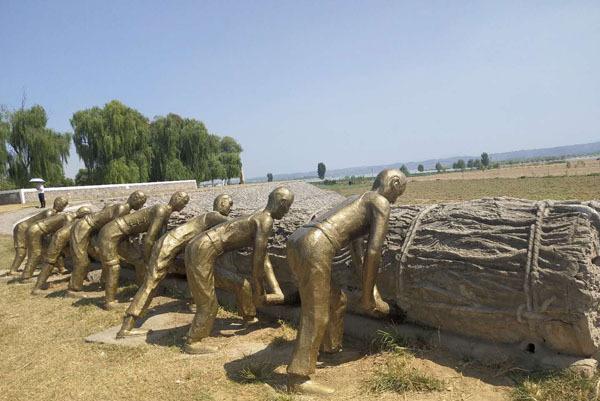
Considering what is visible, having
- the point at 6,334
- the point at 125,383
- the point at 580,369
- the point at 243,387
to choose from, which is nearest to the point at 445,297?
the point at 580,369

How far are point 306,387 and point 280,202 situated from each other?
1.71 m

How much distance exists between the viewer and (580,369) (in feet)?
9.78

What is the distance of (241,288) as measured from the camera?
4.56 meters

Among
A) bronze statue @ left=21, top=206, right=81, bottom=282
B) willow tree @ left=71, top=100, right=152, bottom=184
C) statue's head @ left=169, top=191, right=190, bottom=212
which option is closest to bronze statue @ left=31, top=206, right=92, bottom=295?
bronze statue @ left=21, top=206, right=81, bottom=282

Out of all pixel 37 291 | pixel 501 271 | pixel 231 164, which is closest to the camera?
pixel 501 271

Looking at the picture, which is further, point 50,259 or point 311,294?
point 50,259

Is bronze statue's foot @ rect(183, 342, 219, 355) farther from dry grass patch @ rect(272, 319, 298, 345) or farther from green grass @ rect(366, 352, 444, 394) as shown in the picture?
green grass @ rect(366, 352, 444, 394)

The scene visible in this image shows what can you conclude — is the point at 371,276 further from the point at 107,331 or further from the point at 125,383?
the point at 107,331

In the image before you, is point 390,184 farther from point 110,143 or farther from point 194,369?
point 110,143

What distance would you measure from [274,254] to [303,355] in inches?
75.7

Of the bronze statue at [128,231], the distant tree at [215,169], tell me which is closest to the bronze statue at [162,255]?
the bronze statue at [128,231]

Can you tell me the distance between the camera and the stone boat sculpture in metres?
3.01

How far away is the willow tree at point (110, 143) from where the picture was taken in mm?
25406

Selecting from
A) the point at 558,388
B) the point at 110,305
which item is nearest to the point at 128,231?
the point at 110,305
